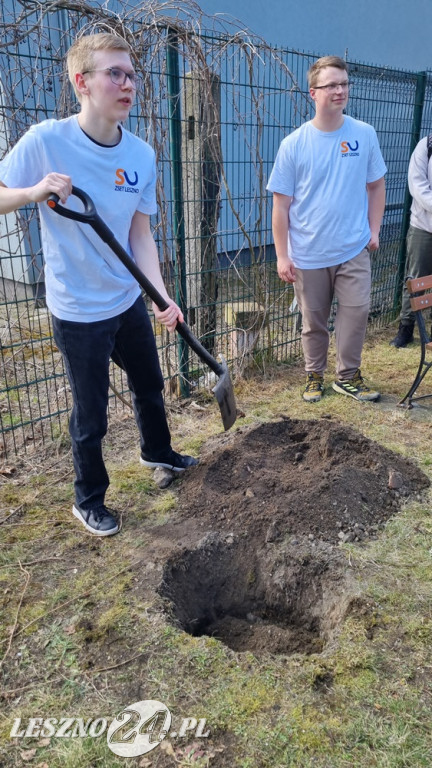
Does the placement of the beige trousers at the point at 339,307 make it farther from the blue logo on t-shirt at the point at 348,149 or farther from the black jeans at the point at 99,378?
the black jeans at the point at 99,378

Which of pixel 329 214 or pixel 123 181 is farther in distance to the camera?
pixel 329 214

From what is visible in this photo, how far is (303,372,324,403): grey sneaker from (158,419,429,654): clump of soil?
80 cm

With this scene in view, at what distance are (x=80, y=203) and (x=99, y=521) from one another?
1535mm

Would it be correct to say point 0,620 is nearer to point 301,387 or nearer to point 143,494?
point 143,494

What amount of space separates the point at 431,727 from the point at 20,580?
5.83 feet

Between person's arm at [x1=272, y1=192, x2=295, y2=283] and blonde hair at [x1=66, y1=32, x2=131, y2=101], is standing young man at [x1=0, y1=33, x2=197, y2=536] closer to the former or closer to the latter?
blonde hair at [x1=66, y1=32, x2=131, y2=101]

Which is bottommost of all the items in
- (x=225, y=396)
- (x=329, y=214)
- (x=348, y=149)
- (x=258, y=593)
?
(x=258, y=593)

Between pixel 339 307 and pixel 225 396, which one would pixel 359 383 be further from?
pixel 225 396

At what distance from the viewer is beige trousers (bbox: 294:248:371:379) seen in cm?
424

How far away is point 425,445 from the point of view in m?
3.78

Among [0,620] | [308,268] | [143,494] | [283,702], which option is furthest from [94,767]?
[308,268]

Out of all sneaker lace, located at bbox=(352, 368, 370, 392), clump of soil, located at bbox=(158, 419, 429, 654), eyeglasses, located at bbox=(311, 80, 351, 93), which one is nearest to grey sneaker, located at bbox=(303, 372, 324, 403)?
sneaker lace, located at bbox=(352, 368, 370, 392)

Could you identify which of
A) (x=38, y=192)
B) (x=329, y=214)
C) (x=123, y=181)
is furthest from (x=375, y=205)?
(x=38, y=192)

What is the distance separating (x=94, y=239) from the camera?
8.05ft
